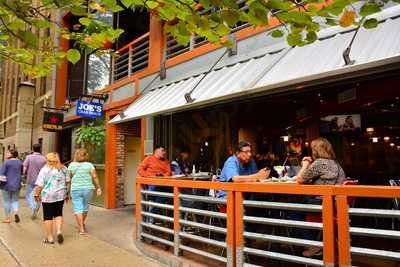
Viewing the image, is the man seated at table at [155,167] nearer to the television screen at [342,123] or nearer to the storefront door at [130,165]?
the television screen at [342,123]

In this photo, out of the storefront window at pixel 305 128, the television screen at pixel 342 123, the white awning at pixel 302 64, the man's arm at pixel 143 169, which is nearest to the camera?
the white awning at pixel 302 64

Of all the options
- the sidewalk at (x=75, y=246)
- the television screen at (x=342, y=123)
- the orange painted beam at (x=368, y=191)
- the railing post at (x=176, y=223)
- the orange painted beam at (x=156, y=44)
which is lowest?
the sidewalk at (x=75, y=246)

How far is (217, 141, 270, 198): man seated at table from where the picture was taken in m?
5.12

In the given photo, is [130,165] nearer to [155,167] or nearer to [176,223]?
[155,167]

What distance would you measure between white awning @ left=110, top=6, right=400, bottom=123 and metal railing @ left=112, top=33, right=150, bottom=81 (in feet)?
12.3

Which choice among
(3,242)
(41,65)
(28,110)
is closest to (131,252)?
(3,242)

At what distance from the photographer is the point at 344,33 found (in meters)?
5.88

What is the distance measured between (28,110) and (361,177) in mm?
18553

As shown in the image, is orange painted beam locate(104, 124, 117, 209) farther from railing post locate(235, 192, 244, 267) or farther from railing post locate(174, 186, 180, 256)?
railing post locate(235, 192, 244, 267)

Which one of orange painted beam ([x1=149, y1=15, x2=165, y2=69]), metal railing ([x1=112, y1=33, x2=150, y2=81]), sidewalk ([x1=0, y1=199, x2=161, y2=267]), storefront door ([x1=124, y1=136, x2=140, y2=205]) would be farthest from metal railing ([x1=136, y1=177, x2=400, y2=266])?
metal railing ([x1=112, y1=33, x2=150, y2=81])

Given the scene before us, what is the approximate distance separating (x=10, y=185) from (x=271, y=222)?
7064 millimetres

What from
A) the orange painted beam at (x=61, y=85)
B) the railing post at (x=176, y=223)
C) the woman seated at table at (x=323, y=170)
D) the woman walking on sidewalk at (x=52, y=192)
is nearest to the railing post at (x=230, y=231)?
the woman seated at table at (x=323, y=170)

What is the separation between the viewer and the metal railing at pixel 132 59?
11429 millimetres

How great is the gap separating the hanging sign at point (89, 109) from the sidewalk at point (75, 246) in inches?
133
